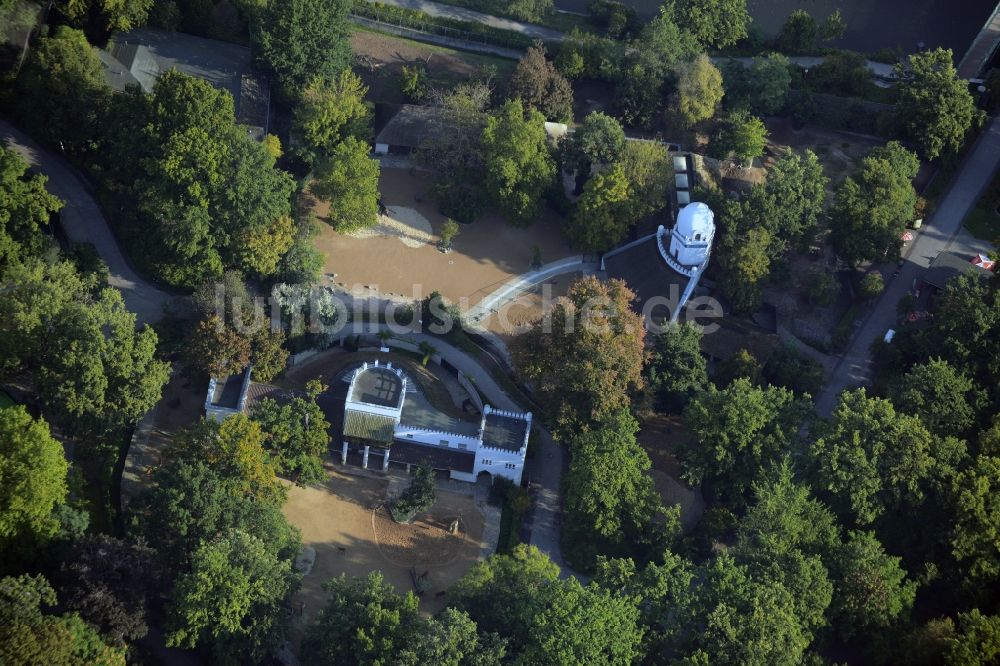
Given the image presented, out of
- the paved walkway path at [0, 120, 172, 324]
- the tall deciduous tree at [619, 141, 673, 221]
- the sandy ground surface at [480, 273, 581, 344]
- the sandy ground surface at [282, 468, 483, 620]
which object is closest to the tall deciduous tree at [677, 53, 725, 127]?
the tall deciduous tree at [619, 141, 673, 221]

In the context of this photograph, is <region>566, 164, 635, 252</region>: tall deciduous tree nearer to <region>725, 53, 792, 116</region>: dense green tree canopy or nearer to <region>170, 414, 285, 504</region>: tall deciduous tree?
<region>725, 53, 792, 116</region>: dense green tree canopy

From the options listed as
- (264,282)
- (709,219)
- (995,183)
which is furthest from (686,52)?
(264,282)

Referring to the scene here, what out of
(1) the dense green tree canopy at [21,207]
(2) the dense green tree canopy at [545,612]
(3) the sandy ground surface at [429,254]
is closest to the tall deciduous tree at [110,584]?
(2) the dense green tree canopy at [545,612]

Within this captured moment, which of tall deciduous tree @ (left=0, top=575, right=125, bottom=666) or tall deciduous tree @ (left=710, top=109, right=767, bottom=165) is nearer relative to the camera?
tall deciduous tree @ (left=0, top=575, right=125, bottom=666)

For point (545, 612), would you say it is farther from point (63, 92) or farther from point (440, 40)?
point (440, 40)

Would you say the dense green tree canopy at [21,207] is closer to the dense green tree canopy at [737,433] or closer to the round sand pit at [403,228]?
the round sand pit at [403,228]

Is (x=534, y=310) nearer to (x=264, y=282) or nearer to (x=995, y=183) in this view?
(x=264, y=282)
